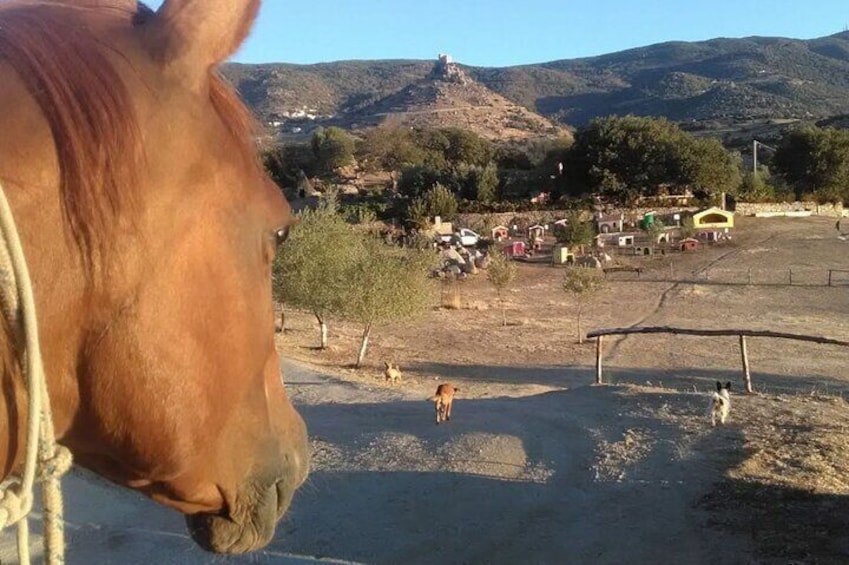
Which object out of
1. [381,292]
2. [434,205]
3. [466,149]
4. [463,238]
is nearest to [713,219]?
[463,238]

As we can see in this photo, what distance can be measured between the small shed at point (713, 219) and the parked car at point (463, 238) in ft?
Result: 44.0

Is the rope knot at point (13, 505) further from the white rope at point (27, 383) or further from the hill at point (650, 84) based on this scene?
the hill at point (650, 84)

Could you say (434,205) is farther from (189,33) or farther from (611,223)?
(189,33)

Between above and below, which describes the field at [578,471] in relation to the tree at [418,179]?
below

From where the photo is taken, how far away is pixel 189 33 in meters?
1.06

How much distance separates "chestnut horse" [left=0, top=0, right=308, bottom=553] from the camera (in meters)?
0.95

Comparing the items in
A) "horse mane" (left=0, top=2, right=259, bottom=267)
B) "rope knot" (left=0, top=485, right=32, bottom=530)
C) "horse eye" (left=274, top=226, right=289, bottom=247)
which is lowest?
"rope knot" (left=0, top=485, right=32, bottom=530)

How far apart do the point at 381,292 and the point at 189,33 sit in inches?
732

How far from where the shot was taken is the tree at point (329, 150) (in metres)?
64.4

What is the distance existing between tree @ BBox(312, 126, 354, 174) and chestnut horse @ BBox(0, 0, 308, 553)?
64509 mm

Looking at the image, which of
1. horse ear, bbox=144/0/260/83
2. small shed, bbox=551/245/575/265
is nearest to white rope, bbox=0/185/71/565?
horse ear, bbox=144/0/260/83

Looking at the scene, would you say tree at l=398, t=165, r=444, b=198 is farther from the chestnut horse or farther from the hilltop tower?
the hilltop tower

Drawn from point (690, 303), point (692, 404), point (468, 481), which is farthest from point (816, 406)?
point (690, 303)

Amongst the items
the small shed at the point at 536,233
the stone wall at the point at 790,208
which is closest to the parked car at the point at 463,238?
the small shed at the point at 536,233
